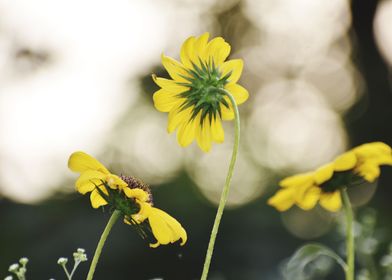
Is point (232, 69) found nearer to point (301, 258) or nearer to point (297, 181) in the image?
point (297, 181)

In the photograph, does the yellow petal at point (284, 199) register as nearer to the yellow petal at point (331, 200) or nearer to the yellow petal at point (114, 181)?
the yellow petal at point (331, 200)

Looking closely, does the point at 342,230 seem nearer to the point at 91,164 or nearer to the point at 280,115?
the point at 91,164

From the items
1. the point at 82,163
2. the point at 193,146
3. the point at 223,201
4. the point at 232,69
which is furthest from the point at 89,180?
the point at 193,146

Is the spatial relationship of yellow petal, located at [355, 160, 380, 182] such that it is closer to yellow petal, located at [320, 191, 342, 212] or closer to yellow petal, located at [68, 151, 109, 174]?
yellow petal, located at [320, 191, 342, 212]

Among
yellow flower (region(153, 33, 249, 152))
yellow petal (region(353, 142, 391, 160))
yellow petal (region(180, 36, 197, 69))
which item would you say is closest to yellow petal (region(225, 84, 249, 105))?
yellow flower (region(153, 33, 249, 152))

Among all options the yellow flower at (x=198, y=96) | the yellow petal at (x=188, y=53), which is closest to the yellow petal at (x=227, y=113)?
the yellow flower at (x=198, y=96)
